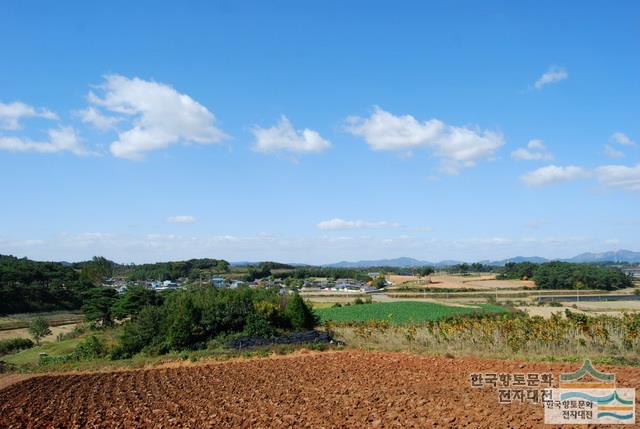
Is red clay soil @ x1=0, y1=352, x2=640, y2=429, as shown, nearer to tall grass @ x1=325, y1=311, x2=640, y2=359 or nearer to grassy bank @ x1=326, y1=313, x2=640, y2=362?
grassy bank @ x1=326, y1=313, x2=640, y2=362

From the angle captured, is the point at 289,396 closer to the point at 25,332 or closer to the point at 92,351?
the point at 92,351

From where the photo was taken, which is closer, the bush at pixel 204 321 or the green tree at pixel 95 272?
the bush at pixel 204 321

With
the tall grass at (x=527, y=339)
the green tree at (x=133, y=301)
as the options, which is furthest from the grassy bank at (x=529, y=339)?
the green tree at (x=133, y=301)

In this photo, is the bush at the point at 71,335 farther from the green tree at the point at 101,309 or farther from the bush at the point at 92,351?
the bush at the point at 92,351

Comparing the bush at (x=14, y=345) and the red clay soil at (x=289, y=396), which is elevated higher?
the red clay soil at (x=289, y=396)

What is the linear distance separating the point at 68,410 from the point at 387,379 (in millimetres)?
7878

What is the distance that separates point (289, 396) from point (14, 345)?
1437 inches

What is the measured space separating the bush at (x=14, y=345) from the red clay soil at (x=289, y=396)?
24.7 metres

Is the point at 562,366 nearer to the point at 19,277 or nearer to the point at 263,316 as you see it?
the point at 263,316

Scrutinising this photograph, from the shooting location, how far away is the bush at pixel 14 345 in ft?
124

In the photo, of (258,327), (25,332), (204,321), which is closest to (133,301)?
(25,332)

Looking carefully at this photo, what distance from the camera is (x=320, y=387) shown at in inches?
498

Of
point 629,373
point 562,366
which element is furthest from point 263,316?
point 629,373

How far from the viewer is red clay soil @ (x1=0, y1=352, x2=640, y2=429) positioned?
30.0ft
